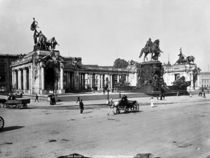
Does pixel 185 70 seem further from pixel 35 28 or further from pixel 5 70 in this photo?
pixel 5 70

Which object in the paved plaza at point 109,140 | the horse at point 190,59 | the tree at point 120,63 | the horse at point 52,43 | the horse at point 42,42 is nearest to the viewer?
the paved plaza at point 109,140

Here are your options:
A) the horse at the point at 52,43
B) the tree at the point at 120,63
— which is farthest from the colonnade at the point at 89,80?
the tree at the point at 120,63

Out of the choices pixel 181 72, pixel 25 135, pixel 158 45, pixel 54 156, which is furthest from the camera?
pixel 181 72

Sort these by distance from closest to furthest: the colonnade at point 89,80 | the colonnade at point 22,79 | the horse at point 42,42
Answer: the horse at point 42,42 < the colonnade at point 22,79 < the colonnade at point 89,80

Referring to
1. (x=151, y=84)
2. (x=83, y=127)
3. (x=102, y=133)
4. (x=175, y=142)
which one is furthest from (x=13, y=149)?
(x=151, y=84)

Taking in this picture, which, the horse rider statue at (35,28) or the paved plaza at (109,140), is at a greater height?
the horse rider statue at (35,28)

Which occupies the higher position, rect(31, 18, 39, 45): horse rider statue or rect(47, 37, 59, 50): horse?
rect(31, 18, 39, 45): horse rider statue

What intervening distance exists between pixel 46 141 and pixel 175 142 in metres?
5.46

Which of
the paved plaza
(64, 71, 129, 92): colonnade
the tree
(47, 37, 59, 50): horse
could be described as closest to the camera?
the paved plaza

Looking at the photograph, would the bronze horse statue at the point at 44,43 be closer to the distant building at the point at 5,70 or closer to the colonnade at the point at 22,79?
the colonnade at the point at 22,79

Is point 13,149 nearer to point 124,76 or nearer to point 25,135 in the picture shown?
point 25,135

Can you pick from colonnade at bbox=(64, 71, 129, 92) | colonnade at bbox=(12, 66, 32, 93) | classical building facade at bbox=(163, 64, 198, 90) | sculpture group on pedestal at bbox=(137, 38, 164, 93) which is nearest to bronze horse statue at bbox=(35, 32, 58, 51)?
colonnade at bbox=(12, 66, 32, 93)

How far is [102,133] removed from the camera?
1354 centimetres

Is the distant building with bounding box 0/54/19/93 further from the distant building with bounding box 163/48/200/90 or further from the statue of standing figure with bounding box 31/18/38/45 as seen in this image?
the distant building with bounding box 163/48/200/90
